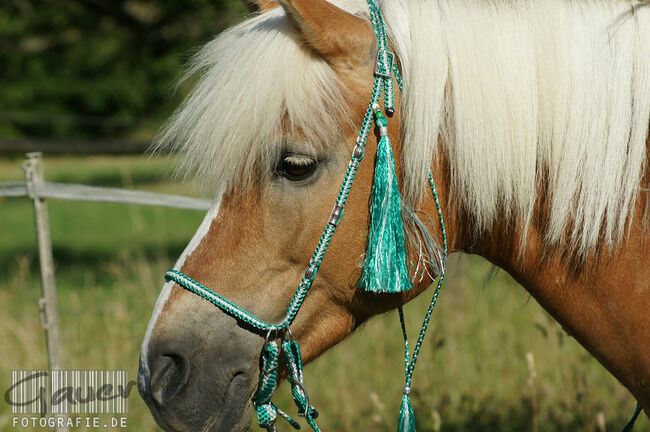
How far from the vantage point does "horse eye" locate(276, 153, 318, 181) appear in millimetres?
1703

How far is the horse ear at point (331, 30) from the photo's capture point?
5.32ft

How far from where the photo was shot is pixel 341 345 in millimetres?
4422

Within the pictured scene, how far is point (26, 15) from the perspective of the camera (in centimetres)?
784

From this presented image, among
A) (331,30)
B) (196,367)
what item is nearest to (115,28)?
(331,30)

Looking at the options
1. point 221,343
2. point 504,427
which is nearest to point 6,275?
point 504,427

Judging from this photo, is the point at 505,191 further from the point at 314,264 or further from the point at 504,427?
the point at 504,427

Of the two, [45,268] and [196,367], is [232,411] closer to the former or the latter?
[196,367]

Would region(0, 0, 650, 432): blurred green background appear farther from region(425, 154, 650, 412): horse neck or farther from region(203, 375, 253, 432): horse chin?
region(203, 375, 253, 432): horse chin

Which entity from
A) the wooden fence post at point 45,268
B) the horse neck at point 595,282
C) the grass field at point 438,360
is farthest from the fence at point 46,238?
the horse neck at point 595,282

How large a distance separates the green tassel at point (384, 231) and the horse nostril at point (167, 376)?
549mm

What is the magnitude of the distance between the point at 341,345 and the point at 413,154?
9.50 ft

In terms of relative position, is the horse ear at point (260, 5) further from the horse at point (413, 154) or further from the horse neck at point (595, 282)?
the horse neck at point (595, 282)

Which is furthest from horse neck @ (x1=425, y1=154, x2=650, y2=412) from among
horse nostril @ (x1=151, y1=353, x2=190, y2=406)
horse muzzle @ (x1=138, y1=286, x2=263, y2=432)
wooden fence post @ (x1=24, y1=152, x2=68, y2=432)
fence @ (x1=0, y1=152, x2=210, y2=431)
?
wooden fence post @ (x1=24, y1=152, x2=68, y2=432)

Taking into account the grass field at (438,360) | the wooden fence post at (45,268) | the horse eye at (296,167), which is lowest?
the grass field at (438,360)
